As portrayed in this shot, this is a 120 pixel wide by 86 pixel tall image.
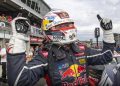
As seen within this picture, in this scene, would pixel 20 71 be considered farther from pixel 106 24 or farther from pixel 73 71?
pixel 106 24

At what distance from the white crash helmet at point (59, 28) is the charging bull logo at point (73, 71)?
33cm

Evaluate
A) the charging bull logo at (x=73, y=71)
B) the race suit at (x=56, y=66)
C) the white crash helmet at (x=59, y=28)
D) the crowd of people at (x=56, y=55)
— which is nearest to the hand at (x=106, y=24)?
the crowd of people at (x=56, y=55)

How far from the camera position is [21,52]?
4000 millimetres

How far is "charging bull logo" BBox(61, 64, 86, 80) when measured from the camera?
4.35 meters

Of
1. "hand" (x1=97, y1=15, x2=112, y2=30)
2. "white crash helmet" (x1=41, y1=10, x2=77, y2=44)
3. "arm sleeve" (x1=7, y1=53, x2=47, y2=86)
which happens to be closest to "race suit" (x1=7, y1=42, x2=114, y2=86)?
"arm sleeve" (x1=7, y1=53, x2=47, y2=86)

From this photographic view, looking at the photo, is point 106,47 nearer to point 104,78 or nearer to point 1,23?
point 104,78

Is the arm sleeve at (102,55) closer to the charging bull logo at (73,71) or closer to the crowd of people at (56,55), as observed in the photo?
the crowd of people at (56,55)

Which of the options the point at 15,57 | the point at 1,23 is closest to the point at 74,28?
the point at 15,57

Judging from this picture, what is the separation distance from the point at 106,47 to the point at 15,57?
4.64 ft

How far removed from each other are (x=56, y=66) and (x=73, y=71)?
Answer: 217mm

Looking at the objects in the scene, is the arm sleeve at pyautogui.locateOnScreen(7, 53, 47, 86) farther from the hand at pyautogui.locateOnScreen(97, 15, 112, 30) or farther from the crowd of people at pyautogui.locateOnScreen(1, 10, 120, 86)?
the hand at pyautogui.locateOnScreen(97, 15, 112, 30)

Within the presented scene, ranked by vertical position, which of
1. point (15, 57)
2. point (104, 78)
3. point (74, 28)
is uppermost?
point (74, 28)

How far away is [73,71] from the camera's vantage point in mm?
4379

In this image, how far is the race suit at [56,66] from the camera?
3975 mm
